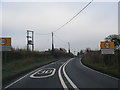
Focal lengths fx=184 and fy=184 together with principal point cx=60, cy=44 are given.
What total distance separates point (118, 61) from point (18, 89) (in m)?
13.1

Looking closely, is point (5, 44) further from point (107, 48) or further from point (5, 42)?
point (107, 48)

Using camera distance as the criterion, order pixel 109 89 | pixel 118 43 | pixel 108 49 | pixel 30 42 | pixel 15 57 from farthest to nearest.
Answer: pixel 118 43, pixel 30 42, pixel 15 57, pixel 108 49, pixel 109 89

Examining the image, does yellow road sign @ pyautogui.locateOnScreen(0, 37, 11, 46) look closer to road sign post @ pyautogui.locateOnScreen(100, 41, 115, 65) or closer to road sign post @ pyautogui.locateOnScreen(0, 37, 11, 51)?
road sign post @ pyautogui.locateOnScreen(0, 37, 11, 51)

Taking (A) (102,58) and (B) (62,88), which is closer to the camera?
(B) (62,88)

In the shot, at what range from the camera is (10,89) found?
9414mm

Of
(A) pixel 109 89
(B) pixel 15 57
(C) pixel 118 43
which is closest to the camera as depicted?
(A) pixel 109 89

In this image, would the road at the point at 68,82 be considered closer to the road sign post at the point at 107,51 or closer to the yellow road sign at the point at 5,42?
the yellow road sign at the point at 5,42

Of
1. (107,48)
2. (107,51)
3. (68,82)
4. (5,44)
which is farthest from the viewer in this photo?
(107,48)

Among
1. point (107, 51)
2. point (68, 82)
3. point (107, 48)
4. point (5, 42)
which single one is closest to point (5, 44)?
point (5, 42)

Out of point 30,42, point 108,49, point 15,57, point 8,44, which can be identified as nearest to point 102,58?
point 108,49

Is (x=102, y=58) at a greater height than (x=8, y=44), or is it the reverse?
(x=8, y=44)

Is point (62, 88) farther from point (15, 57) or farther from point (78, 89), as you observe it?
point (15, 57)

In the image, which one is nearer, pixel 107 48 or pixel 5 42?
pixel 5 42

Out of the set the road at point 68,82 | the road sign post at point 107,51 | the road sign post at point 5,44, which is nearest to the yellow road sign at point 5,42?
the road sign post at point 5,44
